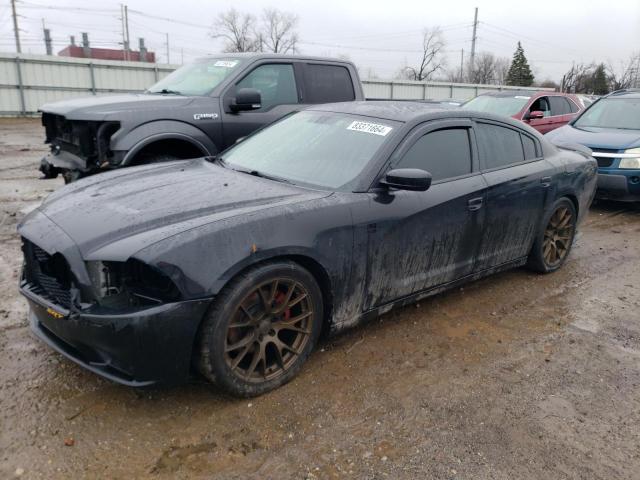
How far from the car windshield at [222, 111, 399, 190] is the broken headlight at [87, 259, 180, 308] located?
1287 mm

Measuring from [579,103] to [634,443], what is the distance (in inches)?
465

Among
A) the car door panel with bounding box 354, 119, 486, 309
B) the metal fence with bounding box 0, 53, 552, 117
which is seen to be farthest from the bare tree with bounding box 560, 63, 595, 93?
the car door panel with bounding box 354, 119, 486, 309

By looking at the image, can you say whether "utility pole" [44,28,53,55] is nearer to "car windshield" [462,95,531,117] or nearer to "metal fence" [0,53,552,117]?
"metal fence" [0,53,552,117]

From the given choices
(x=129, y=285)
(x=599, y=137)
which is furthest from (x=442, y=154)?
(x=599, y=137)

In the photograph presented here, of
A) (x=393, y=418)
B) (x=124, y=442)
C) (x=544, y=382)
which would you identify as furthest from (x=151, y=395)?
(x=544, y=382)

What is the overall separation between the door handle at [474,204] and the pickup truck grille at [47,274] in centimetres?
272

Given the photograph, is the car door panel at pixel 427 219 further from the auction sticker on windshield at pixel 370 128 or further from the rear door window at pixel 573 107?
the rear door window at pixel 573 107

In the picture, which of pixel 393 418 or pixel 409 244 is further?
pixel 409 244

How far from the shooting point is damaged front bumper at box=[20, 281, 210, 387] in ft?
8.09

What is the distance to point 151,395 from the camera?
2918mm

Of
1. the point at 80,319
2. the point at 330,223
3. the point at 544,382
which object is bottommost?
the point at 544,382

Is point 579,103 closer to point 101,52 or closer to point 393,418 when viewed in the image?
point 393,418

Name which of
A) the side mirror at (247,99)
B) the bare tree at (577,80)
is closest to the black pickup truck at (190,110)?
the side mirror at (247,99)

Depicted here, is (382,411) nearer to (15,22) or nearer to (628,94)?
(628,94)
